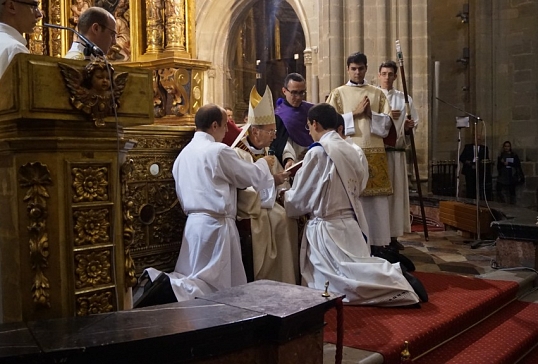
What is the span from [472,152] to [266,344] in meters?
10.9

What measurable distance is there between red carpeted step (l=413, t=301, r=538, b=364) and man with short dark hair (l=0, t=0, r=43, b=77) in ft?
8.55

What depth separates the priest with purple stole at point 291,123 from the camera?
5172mm

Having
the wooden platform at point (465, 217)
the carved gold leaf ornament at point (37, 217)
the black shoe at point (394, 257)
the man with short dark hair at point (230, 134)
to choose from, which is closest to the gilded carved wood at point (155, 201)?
the man with short dark hair at point (230, 134)

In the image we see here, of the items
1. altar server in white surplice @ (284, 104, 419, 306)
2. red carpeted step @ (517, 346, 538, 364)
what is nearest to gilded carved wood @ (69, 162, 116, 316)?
altar server in white surplice @ (284, 104, 419, 306)

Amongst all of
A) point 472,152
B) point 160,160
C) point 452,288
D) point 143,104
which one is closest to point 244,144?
point 160,160

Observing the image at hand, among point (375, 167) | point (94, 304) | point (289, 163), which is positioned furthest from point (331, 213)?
point (94, 304)

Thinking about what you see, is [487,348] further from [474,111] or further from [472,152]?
[474,111]

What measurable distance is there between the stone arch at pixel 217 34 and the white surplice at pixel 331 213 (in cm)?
961

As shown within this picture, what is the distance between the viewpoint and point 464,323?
13.3 feet

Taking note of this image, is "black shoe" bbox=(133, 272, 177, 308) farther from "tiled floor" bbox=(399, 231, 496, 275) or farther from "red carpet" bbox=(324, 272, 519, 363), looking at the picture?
"tiled floor" bbox=(399, 231, 496, 275)

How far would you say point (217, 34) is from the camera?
14.1 meters

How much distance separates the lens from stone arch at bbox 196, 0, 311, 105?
13781 mm

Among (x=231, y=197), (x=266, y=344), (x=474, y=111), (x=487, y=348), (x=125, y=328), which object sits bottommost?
(x=487, y=348)

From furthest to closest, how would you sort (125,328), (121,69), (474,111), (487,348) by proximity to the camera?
(474,111), (487,348), (121,69), (125,328)
